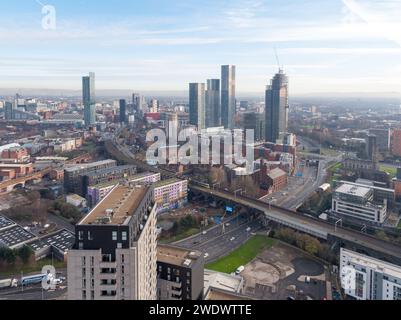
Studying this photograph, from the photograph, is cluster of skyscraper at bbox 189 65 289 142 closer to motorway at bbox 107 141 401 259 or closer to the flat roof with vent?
motorway at bbox 107 141 401 259

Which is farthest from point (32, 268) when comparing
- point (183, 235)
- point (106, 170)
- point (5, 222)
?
point (106, 170)

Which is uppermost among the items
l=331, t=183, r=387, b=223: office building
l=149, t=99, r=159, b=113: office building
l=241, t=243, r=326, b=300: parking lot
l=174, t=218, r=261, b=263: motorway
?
l=149, t=99, r=159, b=113: office building

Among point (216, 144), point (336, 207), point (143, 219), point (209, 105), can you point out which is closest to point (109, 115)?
point (209, 105)

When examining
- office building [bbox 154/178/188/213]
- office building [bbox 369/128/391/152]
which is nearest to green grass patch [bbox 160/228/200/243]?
office building [bbox 154/178/188/213]

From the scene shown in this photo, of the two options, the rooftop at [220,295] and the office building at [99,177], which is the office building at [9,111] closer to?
the office building at [99,177]

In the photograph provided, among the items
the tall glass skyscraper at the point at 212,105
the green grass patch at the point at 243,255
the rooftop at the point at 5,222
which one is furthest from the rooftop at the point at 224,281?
the tall glass skyscraper at the point at 212,105
